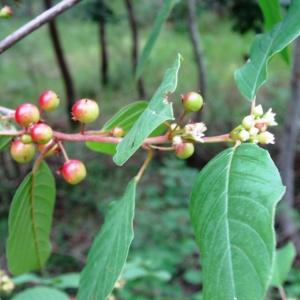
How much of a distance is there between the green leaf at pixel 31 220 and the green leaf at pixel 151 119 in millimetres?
286

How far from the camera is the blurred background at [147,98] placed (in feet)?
11.1

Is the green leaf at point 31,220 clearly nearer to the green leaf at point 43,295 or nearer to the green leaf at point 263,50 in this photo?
the green leaf at point 43,295

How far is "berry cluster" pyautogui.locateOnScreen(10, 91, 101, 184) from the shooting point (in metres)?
0.68

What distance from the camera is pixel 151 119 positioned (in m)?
0.60

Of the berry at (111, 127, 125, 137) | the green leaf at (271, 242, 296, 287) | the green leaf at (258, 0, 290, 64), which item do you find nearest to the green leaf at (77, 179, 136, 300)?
the berry at (111, 127, 125, 137)

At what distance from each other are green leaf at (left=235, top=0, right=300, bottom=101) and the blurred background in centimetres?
20

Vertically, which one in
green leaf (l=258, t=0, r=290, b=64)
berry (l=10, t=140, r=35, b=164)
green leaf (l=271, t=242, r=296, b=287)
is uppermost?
green leaf (l=258, t=0, r=290, b=64)

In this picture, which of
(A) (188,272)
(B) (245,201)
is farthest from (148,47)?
(A) (188,272)

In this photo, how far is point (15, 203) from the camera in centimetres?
85

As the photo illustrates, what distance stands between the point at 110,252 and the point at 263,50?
377mm

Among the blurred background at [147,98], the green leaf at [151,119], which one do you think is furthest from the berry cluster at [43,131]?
the blurred background at [147,98]

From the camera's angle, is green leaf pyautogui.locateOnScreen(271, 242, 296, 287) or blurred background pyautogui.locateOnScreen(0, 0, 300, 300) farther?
blurred background pyautogui.locateOnScreen(0, 0, 300, 300)

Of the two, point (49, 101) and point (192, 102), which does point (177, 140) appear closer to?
point (192, 102)

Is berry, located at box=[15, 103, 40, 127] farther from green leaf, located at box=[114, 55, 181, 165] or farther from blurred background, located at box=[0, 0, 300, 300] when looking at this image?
blurred background, located at box=[0, 0, 300, 300]
